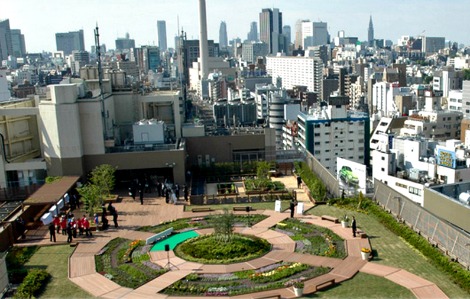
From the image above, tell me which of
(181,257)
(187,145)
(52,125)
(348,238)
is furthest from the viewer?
(187,145)

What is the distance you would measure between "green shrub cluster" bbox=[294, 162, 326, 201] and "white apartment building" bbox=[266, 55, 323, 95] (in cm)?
10234

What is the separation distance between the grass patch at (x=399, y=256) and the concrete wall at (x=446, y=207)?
2.66 metres

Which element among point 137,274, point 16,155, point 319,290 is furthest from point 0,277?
point 16,155

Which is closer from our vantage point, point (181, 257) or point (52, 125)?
point (181, 257)

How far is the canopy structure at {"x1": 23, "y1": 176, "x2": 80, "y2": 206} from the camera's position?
22406mm

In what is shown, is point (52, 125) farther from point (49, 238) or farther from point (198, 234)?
point (198, 234)

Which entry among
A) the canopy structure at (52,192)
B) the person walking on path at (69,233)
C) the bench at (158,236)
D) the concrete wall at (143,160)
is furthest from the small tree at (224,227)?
the concrete wall at (143,160)

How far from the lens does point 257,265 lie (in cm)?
1706

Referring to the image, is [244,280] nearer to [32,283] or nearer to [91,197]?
[32,283]

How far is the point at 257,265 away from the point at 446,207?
9023 millimetres

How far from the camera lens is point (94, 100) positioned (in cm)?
2858

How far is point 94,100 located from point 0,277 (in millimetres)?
15013

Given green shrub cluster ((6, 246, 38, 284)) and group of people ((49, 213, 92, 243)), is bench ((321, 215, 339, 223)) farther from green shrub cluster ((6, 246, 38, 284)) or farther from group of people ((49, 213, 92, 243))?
green shrub cluster ((6, 246, 38, 284))

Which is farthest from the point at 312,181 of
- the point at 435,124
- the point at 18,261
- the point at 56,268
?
the point at 435,124
